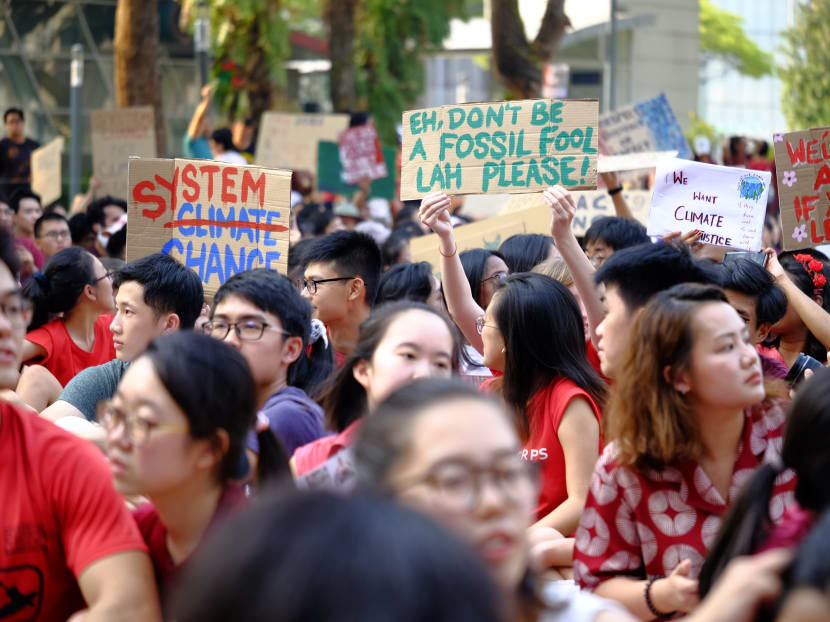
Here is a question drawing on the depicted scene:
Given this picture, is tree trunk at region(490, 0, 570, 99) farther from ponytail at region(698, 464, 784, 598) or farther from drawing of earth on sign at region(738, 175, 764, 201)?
ponytail at region(698, 464, 784, 598)

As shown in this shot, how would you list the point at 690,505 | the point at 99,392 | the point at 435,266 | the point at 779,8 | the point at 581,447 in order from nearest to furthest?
the point at 690,505 → the point at 581,447 → the point at 99,392 → the point at 435,266 → the point at 779,8

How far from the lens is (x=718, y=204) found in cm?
649

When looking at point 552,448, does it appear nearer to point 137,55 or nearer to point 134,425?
point 134,425

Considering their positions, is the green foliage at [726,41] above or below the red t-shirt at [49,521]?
above

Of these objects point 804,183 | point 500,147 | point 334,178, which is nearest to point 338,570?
point 500,147

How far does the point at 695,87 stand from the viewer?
148 feet

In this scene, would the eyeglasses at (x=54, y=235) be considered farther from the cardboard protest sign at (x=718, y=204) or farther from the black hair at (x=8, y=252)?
the black hair at (x=8, y=252)

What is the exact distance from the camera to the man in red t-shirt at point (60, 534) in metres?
2.83

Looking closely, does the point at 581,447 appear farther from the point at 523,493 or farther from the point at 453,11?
the point at 453,11

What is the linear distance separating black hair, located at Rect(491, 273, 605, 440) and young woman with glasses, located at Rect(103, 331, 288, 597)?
1.65 metres

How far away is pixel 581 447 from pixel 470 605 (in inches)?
111

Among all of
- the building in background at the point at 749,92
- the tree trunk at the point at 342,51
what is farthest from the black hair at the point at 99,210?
the building in background at the point at 749,92

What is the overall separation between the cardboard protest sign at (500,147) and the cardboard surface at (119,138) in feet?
20.8

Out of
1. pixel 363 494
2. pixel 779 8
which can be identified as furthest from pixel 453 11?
pixel 779 8
